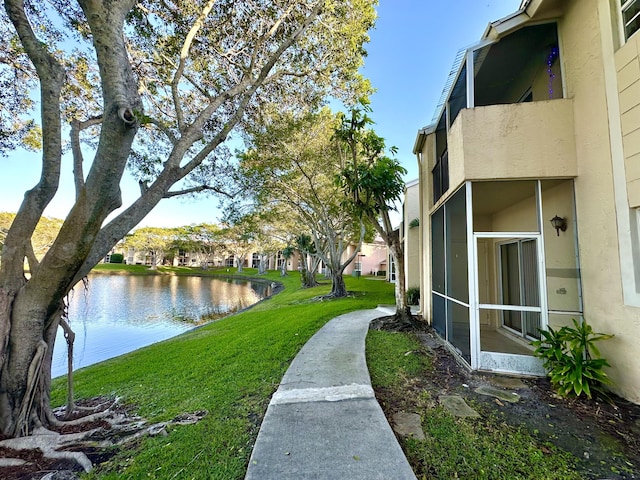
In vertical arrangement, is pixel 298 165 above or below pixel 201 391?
above

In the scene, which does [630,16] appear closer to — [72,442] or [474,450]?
[474,450]

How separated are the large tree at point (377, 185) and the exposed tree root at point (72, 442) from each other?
5603 millimetres

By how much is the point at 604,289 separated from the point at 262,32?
814 centimetres

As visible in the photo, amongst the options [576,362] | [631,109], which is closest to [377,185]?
[631,109]

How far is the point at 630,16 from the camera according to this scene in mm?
3580

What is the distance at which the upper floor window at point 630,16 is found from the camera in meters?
3.50

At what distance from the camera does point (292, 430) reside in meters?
2.81

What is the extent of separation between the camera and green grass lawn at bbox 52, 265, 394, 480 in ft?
8.18

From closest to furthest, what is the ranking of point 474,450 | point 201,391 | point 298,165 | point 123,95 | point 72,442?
point 474,450 < point 72,442 < point 123,95 < point 201,391 < point 298,165

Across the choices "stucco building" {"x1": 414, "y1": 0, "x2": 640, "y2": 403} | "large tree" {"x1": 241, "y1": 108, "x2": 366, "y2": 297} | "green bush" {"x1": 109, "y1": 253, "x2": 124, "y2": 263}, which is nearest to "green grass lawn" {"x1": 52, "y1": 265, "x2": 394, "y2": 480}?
"stucco building" {"x1": 414, "y1": 0, "x2": 640, "y2": 403}

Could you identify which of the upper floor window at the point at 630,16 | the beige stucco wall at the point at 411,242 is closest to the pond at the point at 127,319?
the upper floor window at the point at 630,16

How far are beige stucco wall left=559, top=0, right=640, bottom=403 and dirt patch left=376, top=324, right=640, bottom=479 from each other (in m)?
0.59

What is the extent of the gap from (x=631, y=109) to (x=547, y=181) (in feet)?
4.54

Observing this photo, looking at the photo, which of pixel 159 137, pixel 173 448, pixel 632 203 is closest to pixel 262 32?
pixel 159 137
